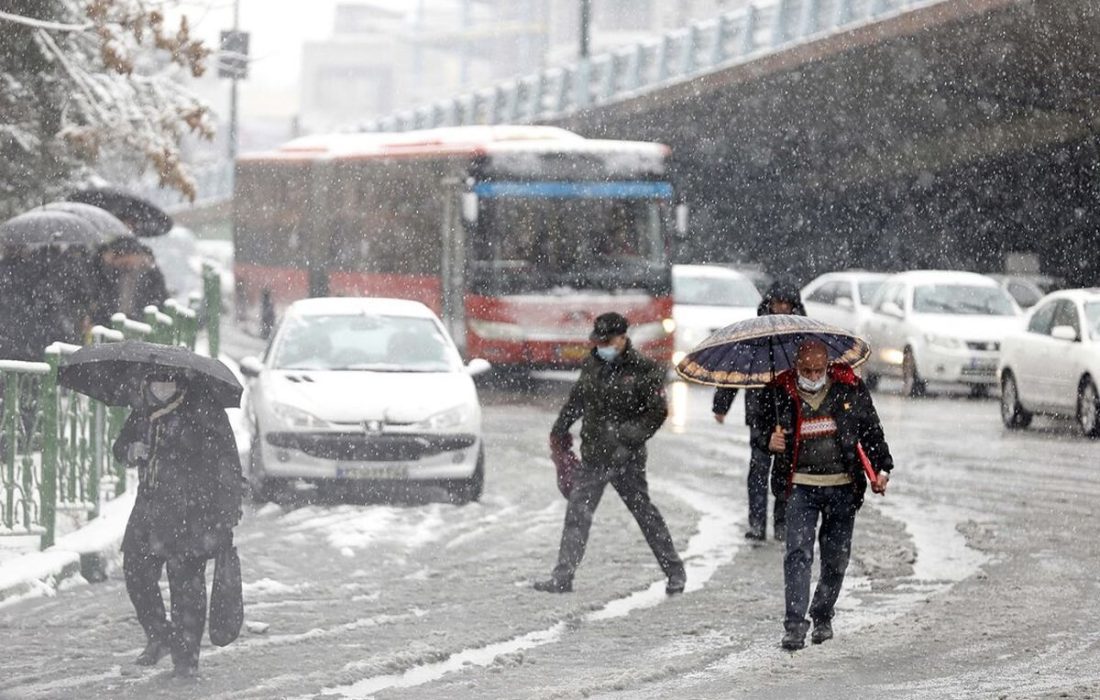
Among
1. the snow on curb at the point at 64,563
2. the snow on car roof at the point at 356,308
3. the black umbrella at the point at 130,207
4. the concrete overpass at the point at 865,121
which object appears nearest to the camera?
the snow on curb at the point at 64,563

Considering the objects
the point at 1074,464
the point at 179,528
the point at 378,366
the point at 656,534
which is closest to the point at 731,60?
the point at 1074,464

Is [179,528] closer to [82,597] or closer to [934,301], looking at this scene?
[82,597]

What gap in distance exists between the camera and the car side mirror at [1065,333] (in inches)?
843

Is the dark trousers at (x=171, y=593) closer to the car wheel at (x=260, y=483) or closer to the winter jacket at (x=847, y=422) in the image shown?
the winter jacket at (x=847, y=422)

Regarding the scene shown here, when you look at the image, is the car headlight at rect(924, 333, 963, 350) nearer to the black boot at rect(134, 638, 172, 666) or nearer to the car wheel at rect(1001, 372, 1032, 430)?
the car wheel at rect(1001, 372, 1032, 430)

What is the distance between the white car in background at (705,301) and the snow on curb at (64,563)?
1615 cm

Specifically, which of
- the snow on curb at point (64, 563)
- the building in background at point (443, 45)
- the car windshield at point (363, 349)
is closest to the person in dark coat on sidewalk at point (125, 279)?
the car windshield at point (363, 349)

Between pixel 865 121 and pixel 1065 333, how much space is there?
20613 mm

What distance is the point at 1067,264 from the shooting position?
49969 millimetres

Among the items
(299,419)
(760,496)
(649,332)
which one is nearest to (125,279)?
(299,419)

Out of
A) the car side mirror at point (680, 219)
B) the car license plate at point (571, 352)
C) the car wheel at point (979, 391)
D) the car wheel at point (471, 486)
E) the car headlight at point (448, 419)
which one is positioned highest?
the car side mirror at point (680, 219)

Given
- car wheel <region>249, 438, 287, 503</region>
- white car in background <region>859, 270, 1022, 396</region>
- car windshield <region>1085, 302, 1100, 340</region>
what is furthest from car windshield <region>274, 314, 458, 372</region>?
white car in background <region>859, 270, 1022, 396</region>

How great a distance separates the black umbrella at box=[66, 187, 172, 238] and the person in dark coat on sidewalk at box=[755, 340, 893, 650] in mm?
14802

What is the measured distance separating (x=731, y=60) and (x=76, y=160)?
1542 centimetres
